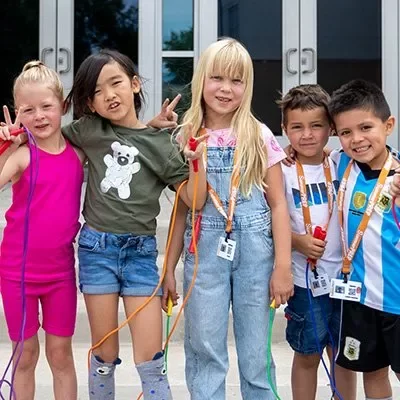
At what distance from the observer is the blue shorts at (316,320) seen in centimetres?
267

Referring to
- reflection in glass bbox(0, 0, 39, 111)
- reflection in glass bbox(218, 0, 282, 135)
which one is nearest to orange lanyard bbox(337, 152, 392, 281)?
reflection in glass bbox(218, 0, 282, 135)

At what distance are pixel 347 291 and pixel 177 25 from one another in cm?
486

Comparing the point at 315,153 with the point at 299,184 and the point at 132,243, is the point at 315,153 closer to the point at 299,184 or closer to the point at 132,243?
the point at 299,184

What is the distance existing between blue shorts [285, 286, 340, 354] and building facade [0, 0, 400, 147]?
433cm

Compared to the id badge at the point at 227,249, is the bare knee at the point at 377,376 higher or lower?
lower

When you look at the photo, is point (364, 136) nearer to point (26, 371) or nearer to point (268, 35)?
point (26, 371)

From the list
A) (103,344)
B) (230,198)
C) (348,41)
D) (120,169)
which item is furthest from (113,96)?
(348,41)

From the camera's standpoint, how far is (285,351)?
383 cm

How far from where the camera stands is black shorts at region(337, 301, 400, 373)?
2482mm

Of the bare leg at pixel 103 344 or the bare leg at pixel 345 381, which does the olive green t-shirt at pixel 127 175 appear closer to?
the bare leg at pixel 103 344

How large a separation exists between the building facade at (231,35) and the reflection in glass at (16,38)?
0.04 ft

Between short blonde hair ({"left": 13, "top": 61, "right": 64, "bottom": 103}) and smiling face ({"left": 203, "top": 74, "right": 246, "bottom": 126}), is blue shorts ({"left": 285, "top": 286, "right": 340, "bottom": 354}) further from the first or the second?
short blonde hair ({"left": 13, "top": 61, "right": 64, "bottom": 103})

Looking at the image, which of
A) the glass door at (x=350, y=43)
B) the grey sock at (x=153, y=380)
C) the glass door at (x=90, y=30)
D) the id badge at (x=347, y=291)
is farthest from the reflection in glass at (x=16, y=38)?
the id badge at (x=347, y=291)

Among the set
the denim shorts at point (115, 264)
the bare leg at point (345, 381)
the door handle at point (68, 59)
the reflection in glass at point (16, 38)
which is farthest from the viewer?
the reflection in glass at point (16, 38)
